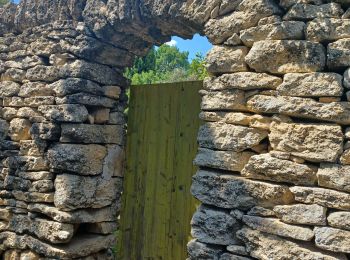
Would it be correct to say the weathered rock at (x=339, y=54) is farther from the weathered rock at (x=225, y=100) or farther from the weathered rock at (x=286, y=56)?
the weathered rock at (x=225, y=100)

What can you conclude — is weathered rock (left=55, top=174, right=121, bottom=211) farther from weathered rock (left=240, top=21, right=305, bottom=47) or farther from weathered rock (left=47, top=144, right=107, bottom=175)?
weathered rock (left=240, top=21, right=305, bottom=47)

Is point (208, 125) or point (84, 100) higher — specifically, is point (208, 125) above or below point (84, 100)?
below

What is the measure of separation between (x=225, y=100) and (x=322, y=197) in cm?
81

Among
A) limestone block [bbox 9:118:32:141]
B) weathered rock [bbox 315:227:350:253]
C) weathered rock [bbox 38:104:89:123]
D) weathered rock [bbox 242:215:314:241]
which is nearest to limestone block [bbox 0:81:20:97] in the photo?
limestone block [bbox 9:118:32:141]

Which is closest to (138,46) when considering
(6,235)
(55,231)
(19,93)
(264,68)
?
(19,93)

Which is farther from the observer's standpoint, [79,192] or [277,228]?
[79,192]

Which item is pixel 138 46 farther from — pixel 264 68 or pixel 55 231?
pixel 55 231

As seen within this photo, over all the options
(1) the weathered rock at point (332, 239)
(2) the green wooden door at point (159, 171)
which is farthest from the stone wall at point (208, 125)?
(2) the green wooden door at point (159, 171)

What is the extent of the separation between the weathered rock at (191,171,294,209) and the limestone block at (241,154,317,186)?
4 cm

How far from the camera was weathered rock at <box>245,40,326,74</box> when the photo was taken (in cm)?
226

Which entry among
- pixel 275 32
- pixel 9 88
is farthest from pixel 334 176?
pixel 9 88

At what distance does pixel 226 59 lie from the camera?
256cm

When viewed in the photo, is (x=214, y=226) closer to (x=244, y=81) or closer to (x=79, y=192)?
(x=244, y=81)

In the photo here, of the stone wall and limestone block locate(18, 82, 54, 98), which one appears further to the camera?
limestone block locate(18, 82, 54, 98)
